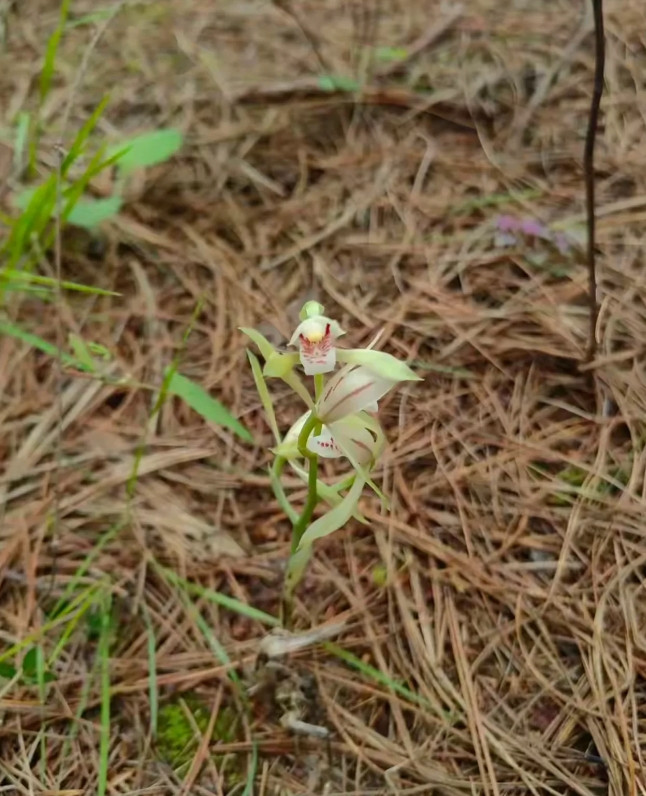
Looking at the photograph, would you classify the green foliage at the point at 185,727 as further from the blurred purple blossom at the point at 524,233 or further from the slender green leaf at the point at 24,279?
the blurred purple blossom at the point at 524,233

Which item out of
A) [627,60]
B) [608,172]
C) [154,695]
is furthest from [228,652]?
[627,60]

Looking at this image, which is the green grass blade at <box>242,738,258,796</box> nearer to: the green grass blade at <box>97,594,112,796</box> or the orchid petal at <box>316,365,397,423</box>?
the green grass blade at <box>97,594,112,796</box>

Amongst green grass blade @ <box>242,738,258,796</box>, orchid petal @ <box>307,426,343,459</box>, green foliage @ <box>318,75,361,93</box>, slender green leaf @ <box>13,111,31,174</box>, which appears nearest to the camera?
orchid petal @ <box>307,426,343,459</box>

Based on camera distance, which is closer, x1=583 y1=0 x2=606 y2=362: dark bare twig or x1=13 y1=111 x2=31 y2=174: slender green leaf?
x1=583 y1=0 x2=606 y2=362: dark bare twig

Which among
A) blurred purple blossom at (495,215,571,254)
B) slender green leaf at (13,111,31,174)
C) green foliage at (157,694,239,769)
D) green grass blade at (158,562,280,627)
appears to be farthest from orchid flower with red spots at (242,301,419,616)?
slender green leaf at (13,111,31,174)

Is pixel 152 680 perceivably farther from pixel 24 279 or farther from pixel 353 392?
pixel 24 279

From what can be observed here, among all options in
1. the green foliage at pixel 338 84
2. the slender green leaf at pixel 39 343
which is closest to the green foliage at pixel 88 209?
the slender green leaf at pixel 39 343
